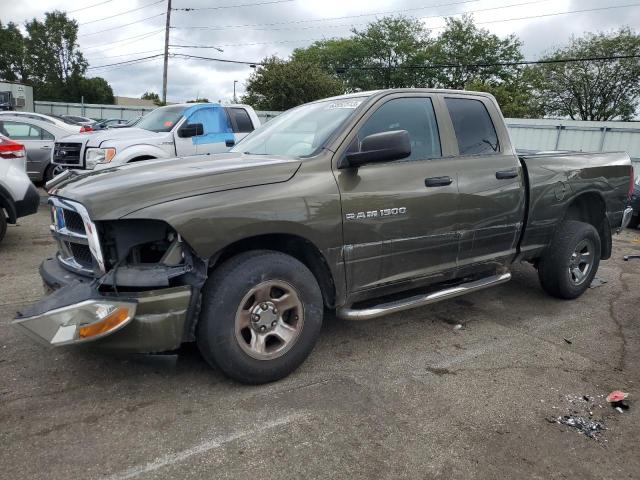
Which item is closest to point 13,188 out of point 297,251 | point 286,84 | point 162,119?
point 162,119

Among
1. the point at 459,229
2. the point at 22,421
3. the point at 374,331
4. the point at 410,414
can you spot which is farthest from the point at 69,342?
the point at 459,229

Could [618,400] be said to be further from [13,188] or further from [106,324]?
[13,188]

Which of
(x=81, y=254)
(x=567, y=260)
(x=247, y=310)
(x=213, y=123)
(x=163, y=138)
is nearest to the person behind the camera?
(x=247, y=310)

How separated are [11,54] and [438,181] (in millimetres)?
74370

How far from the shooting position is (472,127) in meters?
4.33

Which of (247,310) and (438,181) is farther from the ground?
(438,181)

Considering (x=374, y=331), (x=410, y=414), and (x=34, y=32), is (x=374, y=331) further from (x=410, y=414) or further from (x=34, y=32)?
(x=34, y=32)

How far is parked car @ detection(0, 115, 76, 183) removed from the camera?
438 inches

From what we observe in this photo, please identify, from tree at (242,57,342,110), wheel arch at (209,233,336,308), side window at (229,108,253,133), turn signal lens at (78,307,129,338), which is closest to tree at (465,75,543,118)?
tree at (242,57,342,110)

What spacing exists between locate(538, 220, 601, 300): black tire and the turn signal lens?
13.0ft

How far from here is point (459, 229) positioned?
13.0 feet

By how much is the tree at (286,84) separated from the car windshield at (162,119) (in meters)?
21.3

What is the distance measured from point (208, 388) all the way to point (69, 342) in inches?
35.1

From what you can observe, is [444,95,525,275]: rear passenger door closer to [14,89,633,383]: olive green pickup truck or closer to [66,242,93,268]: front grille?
[14,89,633,383]: olive green pickup truck
